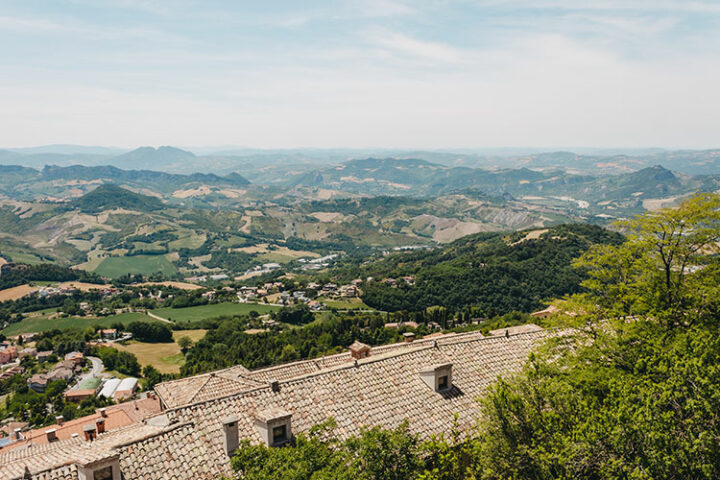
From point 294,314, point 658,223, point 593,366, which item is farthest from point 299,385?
point 294,314

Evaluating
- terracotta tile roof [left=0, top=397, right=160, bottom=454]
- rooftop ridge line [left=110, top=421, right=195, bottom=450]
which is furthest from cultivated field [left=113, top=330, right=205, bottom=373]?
rooftop ridge line [left=110, top=421, right=195, bottom=450]

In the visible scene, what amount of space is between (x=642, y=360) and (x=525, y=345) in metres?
15.5

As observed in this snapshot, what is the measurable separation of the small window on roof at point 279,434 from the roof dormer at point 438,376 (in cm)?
951

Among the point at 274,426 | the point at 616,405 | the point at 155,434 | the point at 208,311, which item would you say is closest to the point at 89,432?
the point at 155,434

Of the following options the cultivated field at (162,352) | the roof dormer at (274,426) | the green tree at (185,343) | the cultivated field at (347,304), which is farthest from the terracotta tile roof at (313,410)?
the cultivated field at (347,304)

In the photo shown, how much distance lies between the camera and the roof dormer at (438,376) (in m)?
A: 28.2

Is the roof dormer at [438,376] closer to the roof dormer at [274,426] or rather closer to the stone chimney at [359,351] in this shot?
the roof dormer at [274,426]

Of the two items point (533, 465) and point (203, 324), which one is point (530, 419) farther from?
point (203, 324)

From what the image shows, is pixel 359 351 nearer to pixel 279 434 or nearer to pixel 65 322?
pixel 279 434

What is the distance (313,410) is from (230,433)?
4733 mm

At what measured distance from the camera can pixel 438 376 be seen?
28359 millimetres

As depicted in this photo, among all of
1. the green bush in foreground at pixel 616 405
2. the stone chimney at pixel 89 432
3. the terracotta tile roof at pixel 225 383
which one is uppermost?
the green bush in foreground at pixel 616 405

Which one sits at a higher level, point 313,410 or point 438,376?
point 438,376

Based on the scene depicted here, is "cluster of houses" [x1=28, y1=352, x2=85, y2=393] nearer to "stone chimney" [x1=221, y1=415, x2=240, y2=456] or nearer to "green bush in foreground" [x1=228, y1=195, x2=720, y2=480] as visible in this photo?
"stone chimney" [x1=221, y1=415, x2=240, y2=456]
